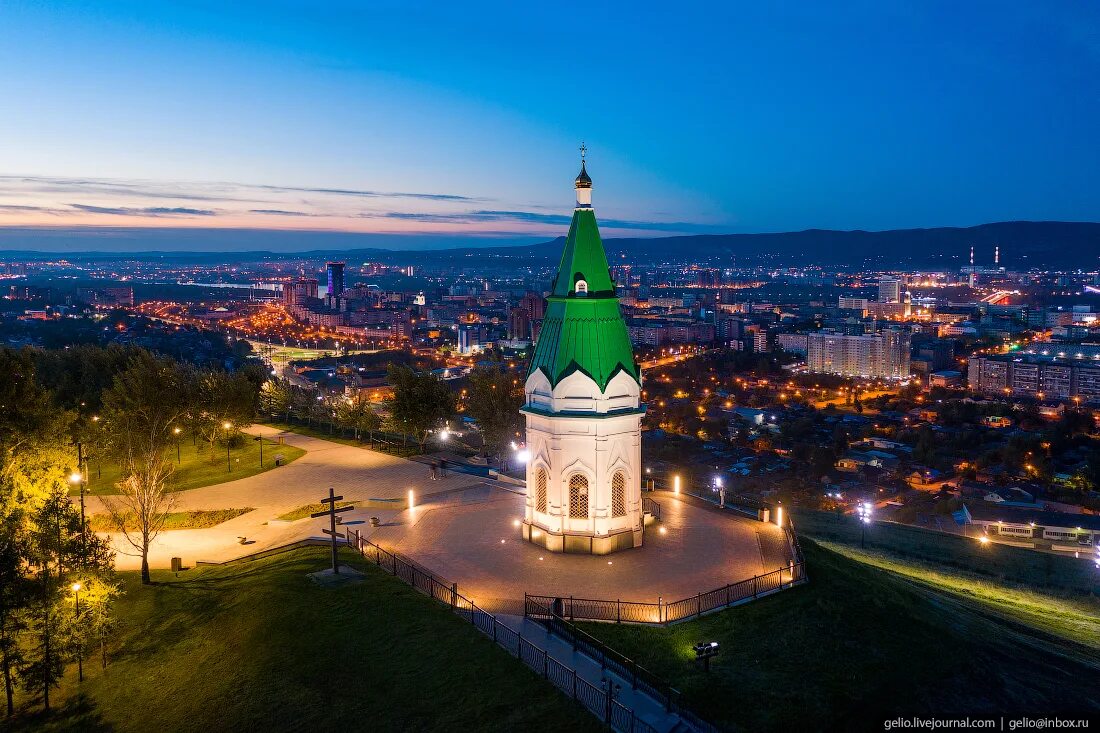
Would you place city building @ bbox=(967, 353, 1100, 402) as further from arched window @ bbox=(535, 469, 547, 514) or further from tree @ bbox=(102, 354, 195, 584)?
tree @ bbox=(102, 354, 195, 584)

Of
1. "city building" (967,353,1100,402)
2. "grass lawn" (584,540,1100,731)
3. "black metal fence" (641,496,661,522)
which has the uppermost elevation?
"black metal fence" (641,496,661,522)

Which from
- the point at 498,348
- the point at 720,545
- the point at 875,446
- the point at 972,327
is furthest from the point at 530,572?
the point at 972,327

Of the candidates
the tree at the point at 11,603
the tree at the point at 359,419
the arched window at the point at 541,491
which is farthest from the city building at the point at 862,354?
the tree at the point at 11,603

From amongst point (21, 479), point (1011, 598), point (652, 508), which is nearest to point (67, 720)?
point (21, 479)

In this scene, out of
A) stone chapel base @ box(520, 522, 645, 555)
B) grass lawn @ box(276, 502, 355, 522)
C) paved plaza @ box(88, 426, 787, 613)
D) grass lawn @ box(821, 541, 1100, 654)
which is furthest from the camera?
grass lawn @ box(276, 502, 355, 522)

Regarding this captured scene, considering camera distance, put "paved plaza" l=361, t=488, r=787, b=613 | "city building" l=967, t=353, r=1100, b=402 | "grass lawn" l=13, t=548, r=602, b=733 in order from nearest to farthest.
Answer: "grass lawn" l=13, t=548, r=602, b=733 < "paved plaza" l=361, t=488, r=787, b=613 < "city building" l=967, t=353, r=1100, b=402

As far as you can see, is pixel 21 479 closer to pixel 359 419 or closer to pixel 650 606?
pixel 650 606

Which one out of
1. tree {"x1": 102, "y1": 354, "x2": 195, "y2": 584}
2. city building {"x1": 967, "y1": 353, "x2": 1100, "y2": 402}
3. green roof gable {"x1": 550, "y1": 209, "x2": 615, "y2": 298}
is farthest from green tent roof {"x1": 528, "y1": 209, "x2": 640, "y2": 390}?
city building {"x1": 967, "y1": 353, "x2": 1100, "y2": 402}
